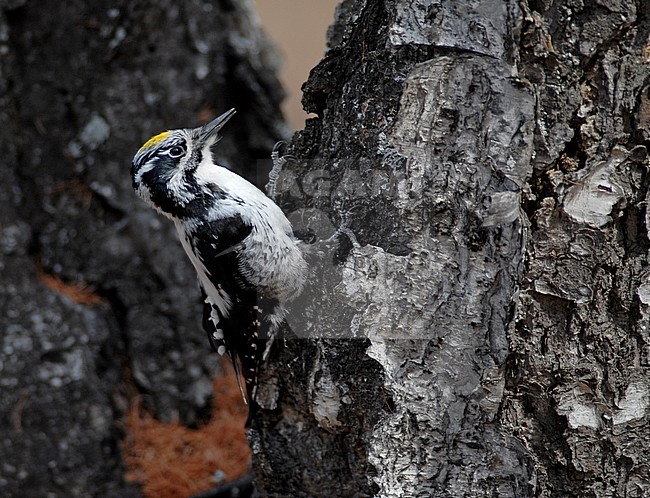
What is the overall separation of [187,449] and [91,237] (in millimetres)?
1084

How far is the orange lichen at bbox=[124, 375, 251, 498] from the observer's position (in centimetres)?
319

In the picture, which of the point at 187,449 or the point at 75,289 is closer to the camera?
the point at 75,289

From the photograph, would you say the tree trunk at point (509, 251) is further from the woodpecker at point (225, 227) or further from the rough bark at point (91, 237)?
the rough bark at point (91, 237)

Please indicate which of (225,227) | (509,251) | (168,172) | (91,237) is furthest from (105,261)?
(509,251)

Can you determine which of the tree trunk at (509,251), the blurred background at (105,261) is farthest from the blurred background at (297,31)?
the tree trunk at (509,251)

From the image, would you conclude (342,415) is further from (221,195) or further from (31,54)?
(31,54)

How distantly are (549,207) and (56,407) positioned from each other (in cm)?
223

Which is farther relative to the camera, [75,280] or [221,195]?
[75,280]

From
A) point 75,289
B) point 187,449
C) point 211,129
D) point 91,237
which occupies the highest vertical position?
point 211,129

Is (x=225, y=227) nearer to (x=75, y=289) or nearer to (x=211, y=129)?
(x=211, y=129)

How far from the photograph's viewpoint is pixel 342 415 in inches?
73.5

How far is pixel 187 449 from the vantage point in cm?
326

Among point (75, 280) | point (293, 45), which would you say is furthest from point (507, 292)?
point (293, 45)

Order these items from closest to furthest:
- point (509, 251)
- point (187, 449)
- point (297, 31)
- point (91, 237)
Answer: point (509, 251) → point (91, 237) → point (187, 449) → point (297, 31)
